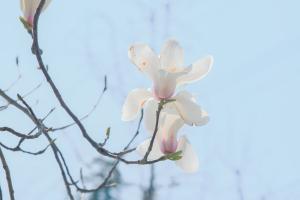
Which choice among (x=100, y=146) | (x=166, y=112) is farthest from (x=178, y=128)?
(x=100, y=146)

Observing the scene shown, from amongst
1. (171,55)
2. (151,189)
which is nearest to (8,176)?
(171,55)

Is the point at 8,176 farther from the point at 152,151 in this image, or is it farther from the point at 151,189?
the point at 151,189

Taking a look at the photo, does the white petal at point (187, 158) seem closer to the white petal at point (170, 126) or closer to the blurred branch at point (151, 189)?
the white petal at point (170, 126)

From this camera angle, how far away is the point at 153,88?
1283mm

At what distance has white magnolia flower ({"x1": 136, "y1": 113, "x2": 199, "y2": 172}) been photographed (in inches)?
Answer: 51.1

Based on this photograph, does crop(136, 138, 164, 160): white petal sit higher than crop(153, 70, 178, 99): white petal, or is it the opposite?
crop(153, 70, 178, 99): white petal

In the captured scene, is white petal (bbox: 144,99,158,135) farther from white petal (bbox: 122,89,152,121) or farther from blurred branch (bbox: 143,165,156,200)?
blurred branch (bbox: 143,165,156,200)

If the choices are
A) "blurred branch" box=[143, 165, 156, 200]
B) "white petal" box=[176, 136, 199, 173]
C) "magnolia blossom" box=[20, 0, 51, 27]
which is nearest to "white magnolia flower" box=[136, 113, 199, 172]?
"white petal" box=[176, 136, 199, 173]

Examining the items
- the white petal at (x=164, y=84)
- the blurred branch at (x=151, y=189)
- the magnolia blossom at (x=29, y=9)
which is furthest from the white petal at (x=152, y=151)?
the blurred branch at (x=151, y=189)

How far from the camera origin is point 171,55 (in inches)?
50.4

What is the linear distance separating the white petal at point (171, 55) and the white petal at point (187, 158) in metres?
0.15

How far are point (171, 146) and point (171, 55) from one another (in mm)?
176

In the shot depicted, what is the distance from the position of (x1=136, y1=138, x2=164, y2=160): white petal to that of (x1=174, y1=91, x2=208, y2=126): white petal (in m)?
0.10

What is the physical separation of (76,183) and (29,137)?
195mm
